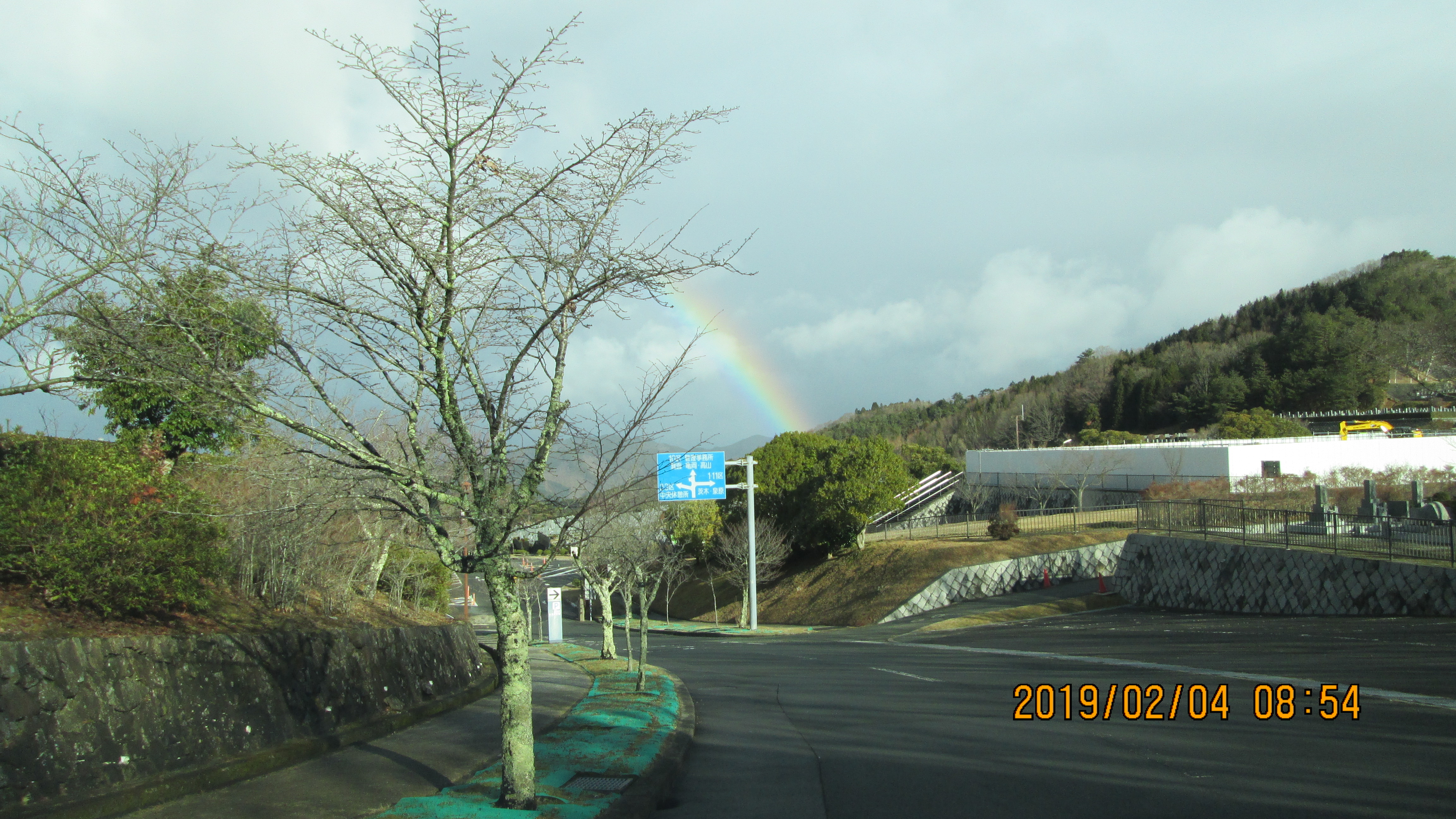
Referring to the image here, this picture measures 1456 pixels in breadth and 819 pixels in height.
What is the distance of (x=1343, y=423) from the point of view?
183 ft

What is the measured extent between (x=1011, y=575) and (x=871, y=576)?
255 inches

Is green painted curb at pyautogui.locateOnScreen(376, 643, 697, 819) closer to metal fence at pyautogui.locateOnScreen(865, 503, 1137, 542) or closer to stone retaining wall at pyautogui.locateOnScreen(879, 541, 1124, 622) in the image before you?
stone retaining wall at pyautogui.locateOnScreen(879, 541, 1124, 622)

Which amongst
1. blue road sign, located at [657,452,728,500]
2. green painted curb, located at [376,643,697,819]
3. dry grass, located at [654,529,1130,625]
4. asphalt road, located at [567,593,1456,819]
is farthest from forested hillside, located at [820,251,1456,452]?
green painted curb, located at [376,643,697,819]

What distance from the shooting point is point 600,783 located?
315 inches

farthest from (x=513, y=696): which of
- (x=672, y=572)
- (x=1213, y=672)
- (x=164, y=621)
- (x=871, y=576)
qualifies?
(x=871, y=576)

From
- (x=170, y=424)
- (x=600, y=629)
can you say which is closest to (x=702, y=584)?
(x=600, y=629)

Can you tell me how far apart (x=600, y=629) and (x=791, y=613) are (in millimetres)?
9406

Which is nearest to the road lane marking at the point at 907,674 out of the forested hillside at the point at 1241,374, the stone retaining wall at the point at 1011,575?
the stone retaining wall at the point at 1011,575

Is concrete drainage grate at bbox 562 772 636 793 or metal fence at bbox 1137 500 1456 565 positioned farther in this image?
metal fence at bbox 1137 500 1456 565

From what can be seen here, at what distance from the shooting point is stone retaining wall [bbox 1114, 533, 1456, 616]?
18.7m

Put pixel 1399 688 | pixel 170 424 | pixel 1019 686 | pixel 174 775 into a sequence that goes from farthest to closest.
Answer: pixel 170 424 < pixel 1019 686 < pixel 1399 688 < pixel 174 775

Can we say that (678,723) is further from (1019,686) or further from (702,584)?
(702,584)

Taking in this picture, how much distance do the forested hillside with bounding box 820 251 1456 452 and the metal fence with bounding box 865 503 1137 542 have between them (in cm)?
1618

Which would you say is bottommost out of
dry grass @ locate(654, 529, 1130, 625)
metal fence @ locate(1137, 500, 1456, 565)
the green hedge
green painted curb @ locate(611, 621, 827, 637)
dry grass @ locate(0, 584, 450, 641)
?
green painted curb @ locate(611, 621, 827, 637)
